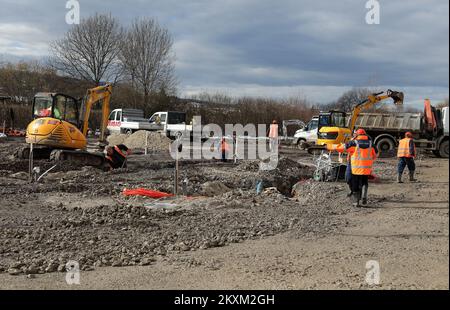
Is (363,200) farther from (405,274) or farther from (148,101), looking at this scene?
(148,101)

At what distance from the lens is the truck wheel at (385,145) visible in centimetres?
2769

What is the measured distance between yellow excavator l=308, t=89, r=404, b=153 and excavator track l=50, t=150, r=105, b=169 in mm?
10811

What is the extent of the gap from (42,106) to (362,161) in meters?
12.8

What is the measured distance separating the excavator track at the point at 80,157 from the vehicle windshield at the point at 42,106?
169cm

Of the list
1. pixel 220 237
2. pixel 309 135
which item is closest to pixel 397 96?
pixel 309 135

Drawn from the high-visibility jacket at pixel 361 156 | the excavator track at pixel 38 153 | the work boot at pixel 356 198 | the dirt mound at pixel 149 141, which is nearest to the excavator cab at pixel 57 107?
the excavator track at pixel 38 153

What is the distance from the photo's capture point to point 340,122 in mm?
26516

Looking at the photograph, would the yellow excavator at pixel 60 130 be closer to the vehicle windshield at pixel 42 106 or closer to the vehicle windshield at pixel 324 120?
the vehicle windshield at pixel 42 106

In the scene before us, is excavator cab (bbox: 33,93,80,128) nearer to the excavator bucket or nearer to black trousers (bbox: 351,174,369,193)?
black trousers (bbox: 351,174,369,193)
